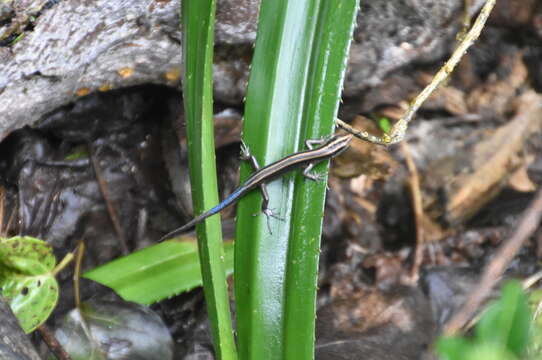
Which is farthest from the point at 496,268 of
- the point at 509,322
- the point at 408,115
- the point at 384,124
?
the point at 384,124

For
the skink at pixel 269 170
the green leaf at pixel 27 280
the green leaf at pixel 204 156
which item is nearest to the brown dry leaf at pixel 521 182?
the skink at pixel 269 170

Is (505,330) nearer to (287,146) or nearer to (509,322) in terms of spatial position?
(509,322)

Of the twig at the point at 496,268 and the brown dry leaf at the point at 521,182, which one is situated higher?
the twig at the point at 496,268

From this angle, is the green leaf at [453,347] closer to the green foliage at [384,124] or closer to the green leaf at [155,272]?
the green leaf at [155,272]

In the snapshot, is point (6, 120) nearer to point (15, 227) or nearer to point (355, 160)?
point (15, 227)

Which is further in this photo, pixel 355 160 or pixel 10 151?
pixel 355 160

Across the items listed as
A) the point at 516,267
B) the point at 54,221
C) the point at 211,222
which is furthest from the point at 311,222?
the point at 516,267
